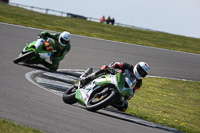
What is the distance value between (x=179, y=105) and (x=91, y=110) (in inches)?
181

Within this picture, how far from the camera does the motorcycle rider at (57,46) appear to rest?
12773mm

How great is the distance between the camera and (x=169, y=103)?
1159 centimetres

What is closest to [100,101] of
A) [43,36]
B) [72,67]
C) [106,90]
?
[106,90]

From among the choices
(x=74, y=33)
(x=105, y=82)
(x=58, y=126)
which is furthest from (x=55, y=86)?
(x=74, y=33)

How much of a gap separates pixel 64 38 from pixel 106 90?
5327mm

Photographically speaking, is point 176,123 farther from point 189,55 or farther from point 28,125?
point 189,55

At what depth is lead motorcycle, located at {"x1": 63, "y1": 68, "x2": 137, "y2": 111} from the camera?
761 centimetres

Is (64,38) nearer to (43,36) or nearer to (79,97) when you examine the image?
(43,36)

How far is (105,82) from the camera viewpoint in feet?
25.8

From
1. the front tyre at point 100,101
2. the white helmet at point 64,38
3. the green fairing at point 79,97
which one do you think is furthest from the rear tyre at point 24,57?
the front tyre at point 100,101

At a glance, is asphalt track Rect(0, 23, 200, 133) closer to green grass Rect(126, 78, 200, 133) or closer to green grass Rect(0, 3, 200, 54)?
green grass Rect(126, 78, 200, 133)

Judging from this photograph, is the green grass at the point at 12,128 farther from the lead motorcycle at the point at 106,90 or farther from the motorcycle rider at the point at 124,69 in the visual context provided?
the motorcycle rider at the point at 124,69

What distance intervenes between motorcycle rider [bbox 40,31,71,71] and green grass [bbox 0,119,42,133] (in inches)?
302

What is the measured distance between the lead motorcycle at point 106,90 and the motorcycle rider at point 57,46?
467 cm
